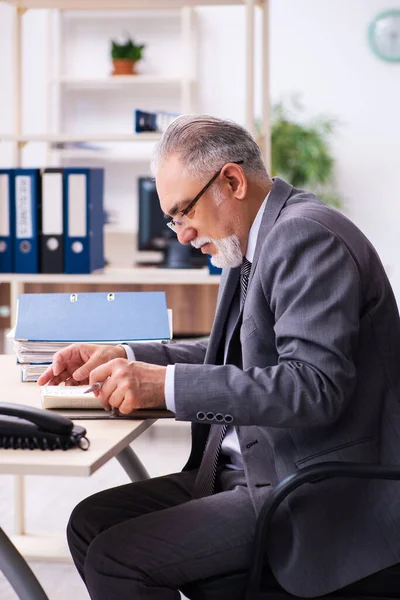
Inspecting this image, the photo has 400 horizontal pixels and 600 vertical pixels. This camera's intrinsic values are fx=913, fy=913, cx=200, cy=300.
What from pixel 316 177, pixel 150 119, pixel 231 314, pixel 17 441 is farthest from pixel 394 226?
pixel 17 441

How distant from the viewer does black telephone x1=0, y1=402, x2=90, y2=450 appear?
1.28m

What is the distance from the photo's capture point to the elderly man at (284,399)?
4.40 feet

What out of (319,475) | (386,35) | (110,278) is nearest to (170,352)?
(319,475)

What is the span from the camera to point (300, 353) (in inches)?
52.8

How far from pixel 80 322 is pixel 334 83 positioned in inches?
200

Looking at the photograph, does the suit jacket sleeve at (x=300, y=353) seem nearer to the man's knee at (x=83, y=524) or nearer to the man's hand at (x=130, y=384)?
the man's hand at (x=130, y=384)

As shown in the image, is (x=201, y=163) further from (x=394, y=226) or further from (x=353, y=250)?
(x=394, y=226)

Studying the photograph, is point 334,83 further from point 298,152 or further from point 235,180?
point 235,180

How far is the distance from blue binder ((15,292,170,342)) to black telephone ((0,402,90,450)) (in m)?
0.50

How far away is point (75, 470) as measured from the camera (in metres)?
1.21

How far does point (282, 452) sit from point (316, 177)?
4.93 m

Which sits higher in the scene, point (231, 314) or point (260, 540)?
point (231, 314)

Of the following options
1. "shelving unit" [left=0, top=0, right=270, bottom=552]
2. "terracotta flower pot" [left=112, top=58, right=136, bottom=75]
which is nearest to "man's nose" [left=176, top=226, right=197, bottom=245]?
"shelving unit" [left=0, top=0, right=270, bottom=552]

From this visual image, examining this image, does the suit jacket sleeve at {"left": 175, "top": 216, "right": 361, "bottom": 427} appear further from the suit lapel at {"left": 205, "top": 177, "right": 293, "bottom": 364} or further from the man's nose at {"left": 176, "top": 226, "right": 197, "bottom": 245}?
the man's nose at {"left": 176, "top": 226, "right": 197, "bottom": 245}
